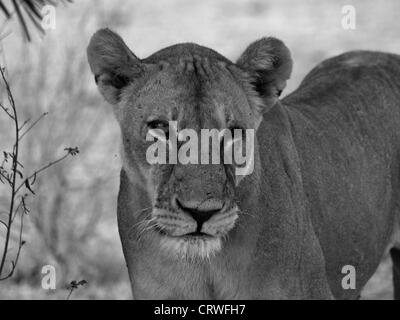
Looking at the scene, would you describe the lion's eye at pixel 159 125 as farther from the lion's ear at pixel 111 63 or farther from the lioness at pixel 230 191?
the lion's ear at pixel 111 63

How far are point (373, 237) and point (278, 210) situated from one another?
102 cm

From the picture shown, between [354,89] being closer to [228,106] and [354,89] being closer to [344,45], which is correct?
[228,106]

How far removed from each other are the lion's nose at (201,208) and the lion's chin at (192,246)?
0.10 meters

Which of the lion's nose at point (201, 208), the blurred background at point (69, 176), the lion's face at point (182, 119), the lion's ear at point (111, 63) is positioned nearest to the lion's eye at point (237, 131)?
the lion's face at point (182, 119)

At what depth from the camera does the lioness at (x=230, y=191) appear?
13.3 feet

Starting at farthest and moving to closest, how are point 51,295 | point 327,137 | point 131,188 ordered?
point 51,295 → point 327,137 → point 131,188

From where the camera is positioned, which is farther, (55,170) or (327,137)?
(55,170)

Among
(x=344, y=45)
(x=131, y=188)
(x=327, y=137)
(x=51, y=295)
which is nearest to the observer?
(x=131, y=188)

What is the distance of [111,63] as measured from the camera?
444cm

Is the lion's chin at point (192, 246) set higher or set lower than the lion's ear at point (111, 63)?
lower

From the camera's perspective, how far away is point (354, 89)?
560cm

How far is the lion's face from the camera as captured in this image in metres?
3.96

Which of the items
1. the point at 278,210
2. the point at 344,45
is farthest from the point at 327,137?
the point at 344,45
